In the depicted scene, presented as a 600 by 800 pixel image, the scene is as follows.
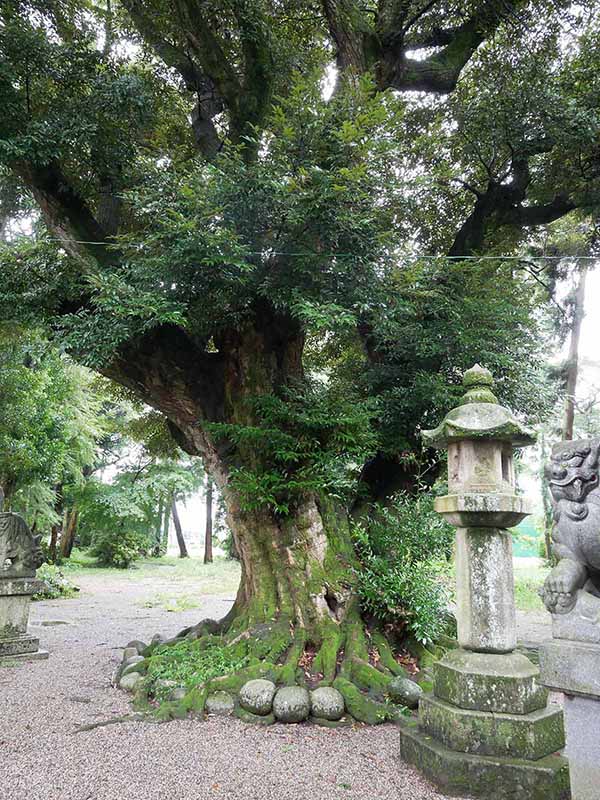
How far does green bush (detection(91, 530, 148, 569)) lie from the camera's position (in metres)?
19.2

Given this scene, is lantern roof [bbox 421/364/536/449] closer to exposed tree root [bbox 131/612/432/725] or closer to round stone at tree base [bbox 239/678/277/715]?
exposed tree root [bbox 131/612/432/725]

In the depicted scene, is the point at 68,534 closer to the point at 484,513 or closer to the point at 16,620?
the point at 16,620

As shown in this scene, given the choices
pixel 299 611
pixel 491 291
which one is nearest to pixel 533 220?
pixel 491 291

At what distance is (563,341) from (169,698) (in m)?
13.6

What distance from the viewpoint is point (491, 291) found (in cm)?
686

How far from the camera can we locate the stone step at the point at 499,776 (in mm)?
3002

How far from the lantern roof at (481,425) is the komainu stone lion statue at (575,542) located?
77 cm

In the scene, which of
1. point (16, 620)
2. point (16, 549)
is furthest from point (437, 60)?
point (16, 620)

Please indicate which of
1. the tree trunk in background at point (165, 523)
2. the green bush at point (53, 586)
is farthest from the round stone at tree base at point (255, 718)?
the tree trunk in background at point (165, 523)

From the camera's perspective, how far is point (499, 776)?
3055 mm

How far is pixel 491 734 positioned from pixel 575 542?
4.57 feet

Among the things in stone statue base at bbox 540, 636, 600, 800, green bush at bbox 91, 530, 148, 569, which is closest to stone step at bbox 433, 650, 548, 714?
stone statue base at bbox 540, 636, 600, 800

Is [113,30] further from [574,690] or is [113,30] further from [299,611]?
[574,690]

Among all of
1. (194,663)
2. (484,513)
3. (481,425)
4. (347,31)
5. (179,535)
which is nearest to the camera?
(484,513)
